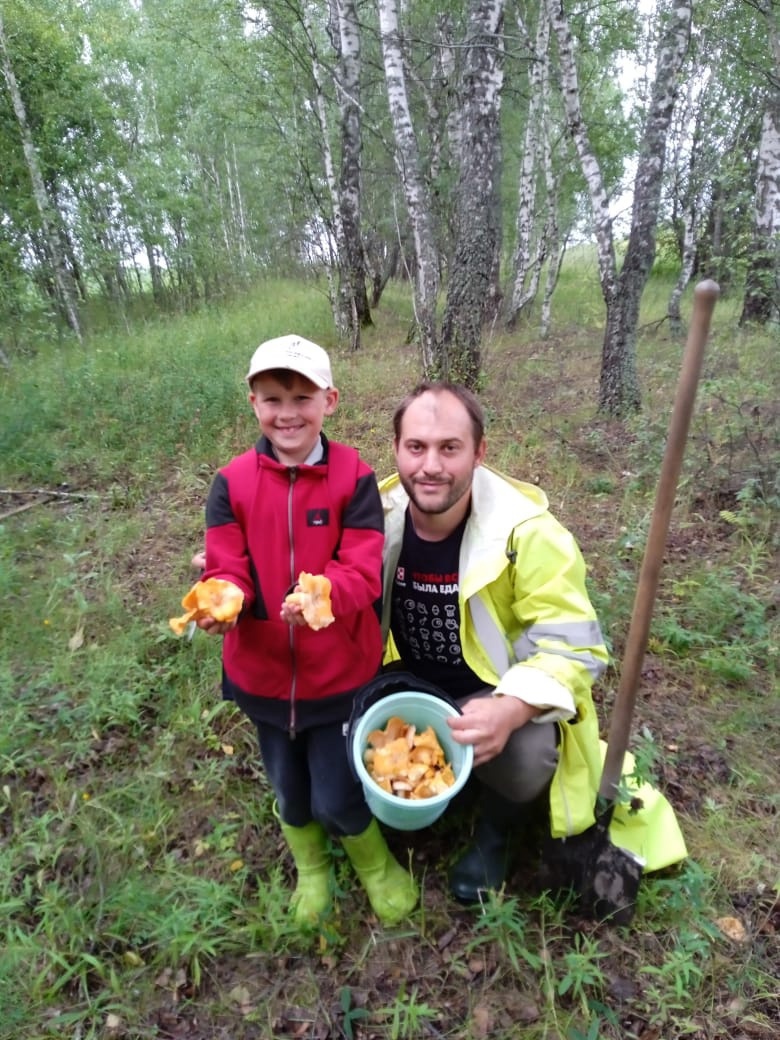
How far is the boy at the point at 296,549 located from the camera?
167 cm

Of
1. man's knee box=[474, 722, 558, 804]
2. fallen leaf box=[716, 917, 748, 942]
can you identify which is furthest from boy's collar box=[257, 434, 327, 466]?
fallen leaf box=[716, 917, 748, 942]

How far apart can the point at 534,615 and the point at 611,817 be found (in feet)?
2.35

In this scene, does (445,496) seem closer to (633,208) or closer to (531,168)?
(633,208)

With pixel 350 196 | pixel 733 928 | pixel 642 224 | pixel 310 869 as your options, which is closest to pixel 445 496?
pixel 310 869

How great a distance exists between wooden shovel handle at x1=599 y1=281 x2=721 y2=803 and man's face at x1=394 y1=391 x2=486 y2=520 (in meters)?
0.55

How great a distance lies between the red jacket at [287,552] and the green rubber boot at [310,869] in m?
0.52

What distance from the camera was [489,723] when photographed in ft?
4.99

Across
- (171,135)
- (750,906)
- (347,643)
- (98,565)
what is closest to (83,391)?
(98,565)

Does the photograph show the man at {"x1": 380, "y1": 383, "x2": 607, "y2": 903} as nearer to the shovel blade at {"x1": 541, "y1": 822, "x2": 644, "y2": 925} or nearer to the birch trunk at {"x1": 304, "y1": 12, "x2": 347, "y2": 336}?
the shovel blade at {"x1": 541, "y1": 822, "x2": 644, "y2": 925}

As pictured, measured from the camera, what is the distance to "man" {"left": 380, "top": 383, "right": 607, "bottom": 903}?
5.41ft

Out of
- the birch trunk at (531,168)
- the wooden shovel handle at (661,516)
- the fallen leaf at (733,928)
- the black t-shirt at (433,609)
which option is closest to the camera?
the wooden shovel handle at (661,516)

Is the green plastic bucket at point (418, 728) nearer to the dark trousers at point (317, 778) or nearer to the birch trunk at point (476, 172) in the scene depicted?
the dark trousers at point (317, 778)

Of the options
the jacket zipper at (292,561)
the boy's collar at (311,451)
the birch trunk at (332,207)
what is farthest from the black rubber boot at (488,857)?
the birch trunk at (332,207)

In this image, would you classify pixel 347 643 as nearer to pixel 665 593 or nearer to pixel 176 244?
pixel 665 593
